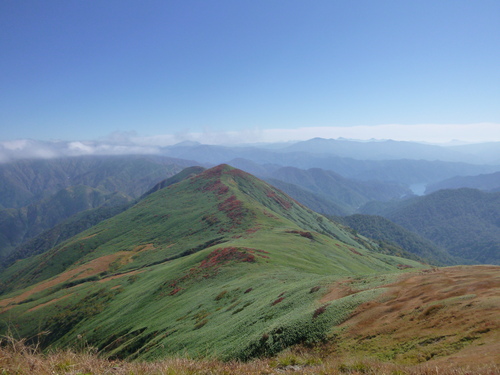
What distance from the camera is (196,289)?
51594 mm

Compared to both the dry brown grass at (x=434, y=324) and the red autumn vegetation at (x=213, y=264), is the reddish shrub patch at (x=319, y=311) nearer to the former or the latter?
the dry brown grass at (x=434, y=324)

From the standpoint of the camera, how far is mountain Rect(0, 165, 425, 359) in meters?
22.7

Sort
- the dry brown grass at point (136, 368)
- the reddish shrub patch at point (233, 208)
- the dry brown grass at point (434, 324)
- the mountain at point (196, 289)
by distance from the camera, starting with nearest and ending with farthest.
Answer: the dry brown grass at point (136, 368) → the dry brown grass at point (434, 324) → the mountain at point (196, 289) → the reddish shrub patch at point (233, 208)

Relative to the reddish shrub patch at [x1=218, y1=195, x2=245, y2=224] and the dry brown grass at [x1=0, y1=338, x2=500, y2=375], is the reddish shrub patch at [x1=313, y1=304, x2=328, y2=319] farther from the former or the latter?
the reddish shrub patch at [x1=218, y1=195, x2=245, y2=224]

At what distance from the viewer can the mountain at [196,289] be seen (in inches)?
895

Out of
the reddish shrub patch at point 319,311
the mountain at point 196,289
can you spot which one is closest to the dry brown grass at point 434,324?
the mountain at point 196,289

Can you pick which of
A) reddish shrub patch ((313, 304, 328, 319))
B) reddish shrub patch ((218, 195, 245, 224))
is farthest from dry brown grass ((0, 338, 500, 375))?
reddish shrub patch ((218, 195, 245, 224))

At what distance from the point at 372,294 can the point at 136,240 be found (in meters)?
150

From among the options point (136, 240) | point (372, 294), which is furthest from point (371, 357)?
point (136, 240)

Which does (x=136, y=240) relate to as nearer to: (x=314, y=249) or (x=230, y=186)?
(x=230, y=186)

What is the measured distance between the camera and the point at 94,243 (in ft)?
535

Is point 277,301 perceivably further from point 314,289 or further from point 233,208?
point 233,208

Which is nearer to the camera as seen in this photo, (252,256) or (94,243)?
(252,256)

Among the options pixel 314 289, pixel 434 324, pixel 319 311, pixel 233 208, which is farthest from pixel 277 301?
pixel 233 208
